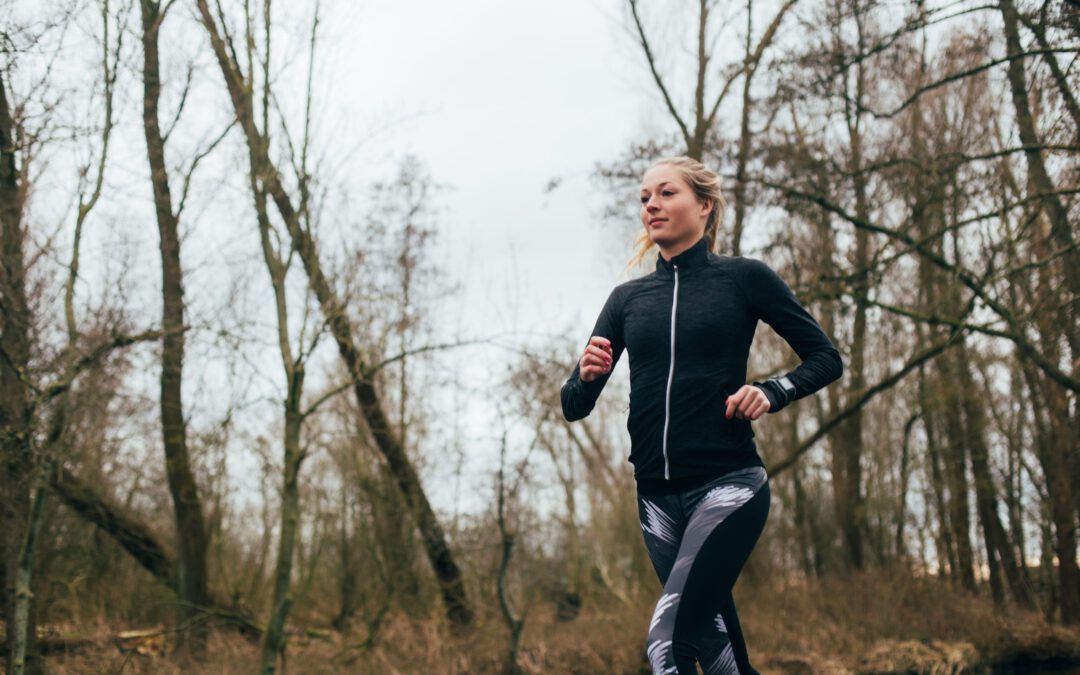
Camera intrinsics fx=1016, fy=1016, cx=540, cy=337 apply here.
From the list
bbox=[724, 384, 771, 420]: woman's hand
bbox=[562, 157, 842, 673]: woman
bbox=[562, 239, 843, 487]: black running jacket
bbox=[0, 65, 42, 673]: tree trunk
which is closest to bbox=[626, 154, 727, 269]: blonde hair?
bbox=[562, 157, 842, 673]: woman

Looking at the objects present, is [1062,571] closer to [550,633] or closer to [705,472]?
[550,633]

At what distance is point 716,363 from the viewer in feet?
9.07

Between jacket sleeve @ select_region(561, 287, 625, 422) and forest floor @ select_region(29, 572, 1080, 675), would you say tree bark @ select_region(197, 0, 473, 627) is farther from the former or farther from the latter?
jacket sleeve @ select_region(561, 287, 625, 422)

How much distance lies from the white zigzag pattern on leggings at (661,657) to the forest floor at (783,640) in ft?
32.4

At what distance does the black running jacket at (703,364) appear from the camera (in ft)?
8.95

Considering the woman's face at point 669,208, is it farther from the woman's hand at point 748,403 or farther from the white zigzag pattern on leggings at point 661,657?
the white zigzag pattern on leggings at point 661,657

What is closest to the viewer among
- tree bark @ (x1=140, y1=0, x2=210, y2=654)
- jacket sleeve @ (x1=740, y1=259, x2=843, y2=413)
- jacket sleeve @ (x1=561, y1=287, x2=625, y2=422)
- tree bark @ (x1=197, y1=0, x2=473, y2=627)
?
jacket sleeve @ (x1=740, y1=259, x2=843, y2=413)

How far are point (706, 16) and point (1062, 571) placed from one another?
10.4 m

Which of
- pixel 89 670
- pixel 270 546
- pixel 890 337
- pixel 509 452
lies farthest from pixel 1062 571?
pixel 89 670

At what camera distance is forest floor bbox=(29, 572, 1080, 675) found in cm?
1297

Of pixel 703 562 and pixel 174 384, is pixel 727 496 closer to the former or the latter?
pixel 703 562

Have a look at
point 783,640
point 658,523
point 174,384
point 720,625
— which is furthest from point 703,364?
point 783,640

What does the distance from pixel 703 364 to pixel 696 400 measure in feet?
0.34

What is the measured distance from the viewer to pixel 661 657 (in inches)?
102
